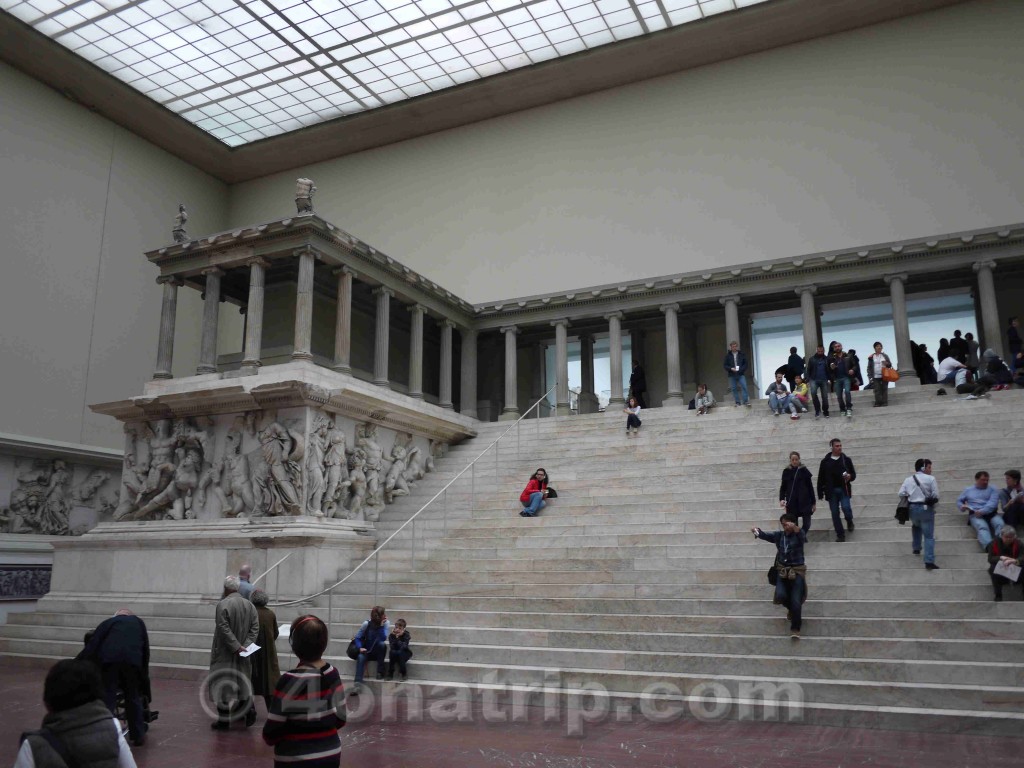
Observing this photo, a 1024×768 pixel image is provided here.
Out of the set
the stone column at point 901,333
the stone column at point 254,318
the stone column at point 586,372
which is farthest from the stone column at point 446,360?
the stone column at point 901,333

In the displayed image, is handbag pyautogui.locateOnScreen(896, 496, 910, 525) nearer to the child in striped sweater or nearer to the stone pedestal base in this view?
the stone pedestal base

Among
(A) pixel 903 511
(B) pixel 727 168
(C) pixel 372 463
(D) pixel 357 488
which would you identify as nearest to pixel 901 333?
(B) pixel 727 168

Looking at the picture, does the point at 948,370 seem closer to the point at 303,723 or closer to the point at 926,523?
the point at 926,523

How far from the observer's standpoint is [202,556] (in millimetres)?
16172

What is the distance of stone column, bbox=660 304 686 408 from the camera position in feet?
77.4

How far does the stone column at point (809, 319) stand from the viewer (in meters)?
22.4

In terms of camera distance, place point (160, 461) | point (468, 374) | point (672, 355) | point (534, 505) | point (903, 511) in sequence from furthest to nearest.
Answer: point (468, 374) → point (672, 355) → point (160, 461) → point (534, 505) → point (903, 511)

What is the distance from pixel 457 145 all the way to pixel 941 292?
17.4 meters

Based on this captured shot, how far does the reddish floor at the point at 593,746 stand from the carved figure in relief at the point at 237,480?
321 inches

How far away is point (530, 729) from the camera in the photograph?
833 cm

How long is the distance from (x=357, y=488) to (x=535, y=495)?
4.16 meters

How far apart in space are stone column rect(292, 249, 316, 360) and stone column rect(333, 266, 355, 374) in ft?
3.04

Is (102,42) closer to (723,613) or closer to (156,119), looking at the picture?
(156,119)

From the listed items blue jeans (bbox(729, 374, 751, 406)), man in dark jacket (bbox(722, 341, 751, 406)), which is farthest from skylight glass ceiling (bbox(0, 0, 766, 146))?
blue jeans (bbox(729, 374, 751, 406))
